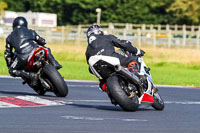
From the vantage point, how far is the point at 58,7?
86.1 meters

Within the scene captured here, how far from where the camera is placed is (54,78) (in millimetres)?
13398

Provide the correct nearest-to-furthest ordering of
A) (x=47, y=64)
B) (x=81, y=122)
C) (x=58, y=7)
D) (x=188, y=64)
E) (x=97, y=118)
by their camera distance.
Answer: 1. (x=81, y=122)
2. (x=97, y=118)
3. (x=47, y=64)
4. (x=188, y=64)
5. (x=58, y=7)

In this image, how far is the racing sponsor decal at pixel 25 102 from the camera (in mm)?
11977

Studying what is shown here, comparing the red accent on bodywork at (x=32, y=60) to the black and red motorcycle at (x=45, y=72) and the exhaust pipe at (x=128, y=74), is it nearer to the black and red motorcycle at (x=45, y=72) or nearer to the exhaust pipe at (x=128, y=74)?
the black and red motorcycle at (x=45, y=72)

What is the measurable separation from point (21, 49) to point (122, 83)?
3257 millimetres

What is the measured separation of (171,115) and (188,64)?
964 inches

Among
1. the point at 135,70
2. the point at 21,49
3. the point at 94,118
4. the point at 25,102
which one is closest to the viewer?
the point at 94,118

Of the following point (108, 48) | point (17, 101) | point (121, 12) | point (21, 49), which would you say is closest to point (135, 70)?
point (108, 48)

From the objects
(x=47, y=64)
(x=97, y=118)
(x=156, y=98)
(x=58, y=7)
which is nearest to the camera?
(x=97, y=118)

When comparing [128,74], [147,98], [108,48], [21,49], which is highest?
[108,48]

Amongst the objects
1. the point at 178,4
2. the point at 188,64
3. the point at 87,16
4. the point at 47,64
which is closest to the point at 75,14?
the point at 87,16

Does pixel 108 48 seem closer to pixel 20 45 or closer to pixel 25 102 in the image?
pixel 25 102

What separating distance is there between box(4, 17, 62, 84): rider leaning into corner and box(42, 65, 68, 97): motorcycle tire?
0.97ft

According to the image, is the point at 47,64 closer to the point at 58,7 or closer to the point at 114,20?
the point at 114,20
